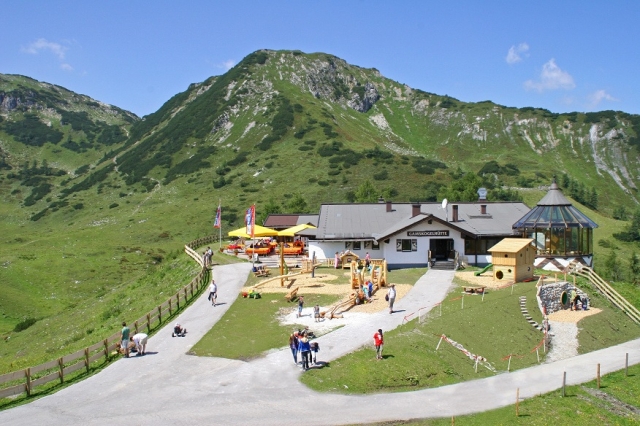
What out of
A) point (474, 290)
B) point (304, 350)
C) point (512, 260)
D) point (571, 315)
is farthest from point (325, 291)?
point (571, 315)

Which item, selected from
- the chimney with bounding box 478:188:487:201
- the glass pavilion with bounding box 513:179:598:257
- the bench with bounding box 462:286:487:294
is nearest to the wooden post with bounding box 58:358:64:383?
the bench with bounding box 462:286:487:294

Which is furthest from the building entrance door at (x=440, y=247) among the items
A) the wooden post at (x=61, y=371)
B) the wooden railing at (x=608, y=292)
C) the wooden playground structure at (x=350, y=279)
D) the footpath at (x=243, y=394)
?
the wooden post at (x=61, y=371)

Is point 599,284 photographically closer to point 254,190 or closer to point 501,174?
point 254,190

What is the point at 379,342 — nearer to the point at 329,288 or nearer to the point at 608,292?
the point at 329,288

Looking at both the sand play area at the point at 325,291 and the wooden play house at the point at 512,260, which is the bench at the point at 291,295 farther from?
the wooden play house at the point at 512,260

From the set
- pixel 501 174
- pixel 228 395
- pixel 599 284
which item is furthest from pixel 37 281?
pixel 501 174

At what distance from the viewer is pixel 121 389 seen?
20891 millimetres

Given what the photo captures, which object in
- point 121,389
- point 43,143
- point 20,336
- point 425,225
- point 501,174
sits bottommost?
point 20,336

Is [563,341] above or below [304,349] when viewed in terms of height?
below

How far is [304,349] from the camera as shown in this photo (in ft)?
73.9

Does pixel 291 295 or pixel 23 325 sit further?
pixel 23 325

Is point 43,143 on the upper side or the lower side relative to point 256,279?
upper

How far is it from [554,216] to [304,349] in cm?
2862

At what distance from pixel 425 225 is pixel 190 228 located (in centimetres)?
5607
